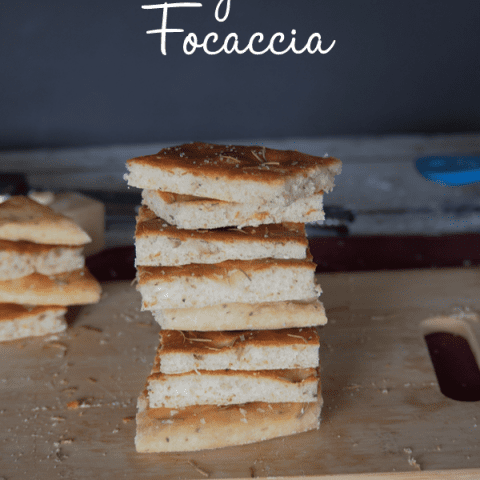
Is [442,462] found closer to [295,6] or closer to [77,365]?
[77,365]

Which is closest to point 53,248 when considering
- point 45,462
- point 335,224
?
Answer: point 45,462

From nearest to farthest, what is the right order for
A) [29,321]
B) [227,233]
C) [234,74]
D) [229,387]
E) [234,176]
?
[234,176], [227,233], [229,387], [29,321], [234,74]

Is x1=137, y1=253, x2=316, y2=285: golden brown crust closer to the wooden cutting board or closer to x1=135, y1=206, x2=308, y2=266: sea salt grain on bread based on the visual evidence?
x1=135, y1=206, x2=308, y2=266: sea salt grain on bread

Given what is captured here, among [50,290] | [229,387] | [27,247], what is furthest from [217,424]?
[27,247]

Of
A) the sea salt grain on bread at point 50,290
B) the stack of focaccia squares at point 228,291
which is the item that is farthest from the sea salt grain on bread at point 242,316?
the sea salt grain on bread at point 50,290

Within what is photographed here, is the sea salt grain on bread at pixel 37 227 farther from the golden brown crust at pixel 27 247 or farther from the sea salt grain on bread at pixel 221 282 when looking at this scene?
the sea salt grain on bread at pixel 221 282

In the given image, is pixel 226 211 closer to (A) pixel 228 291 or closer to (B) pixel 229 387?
(A) pixel 228 291
